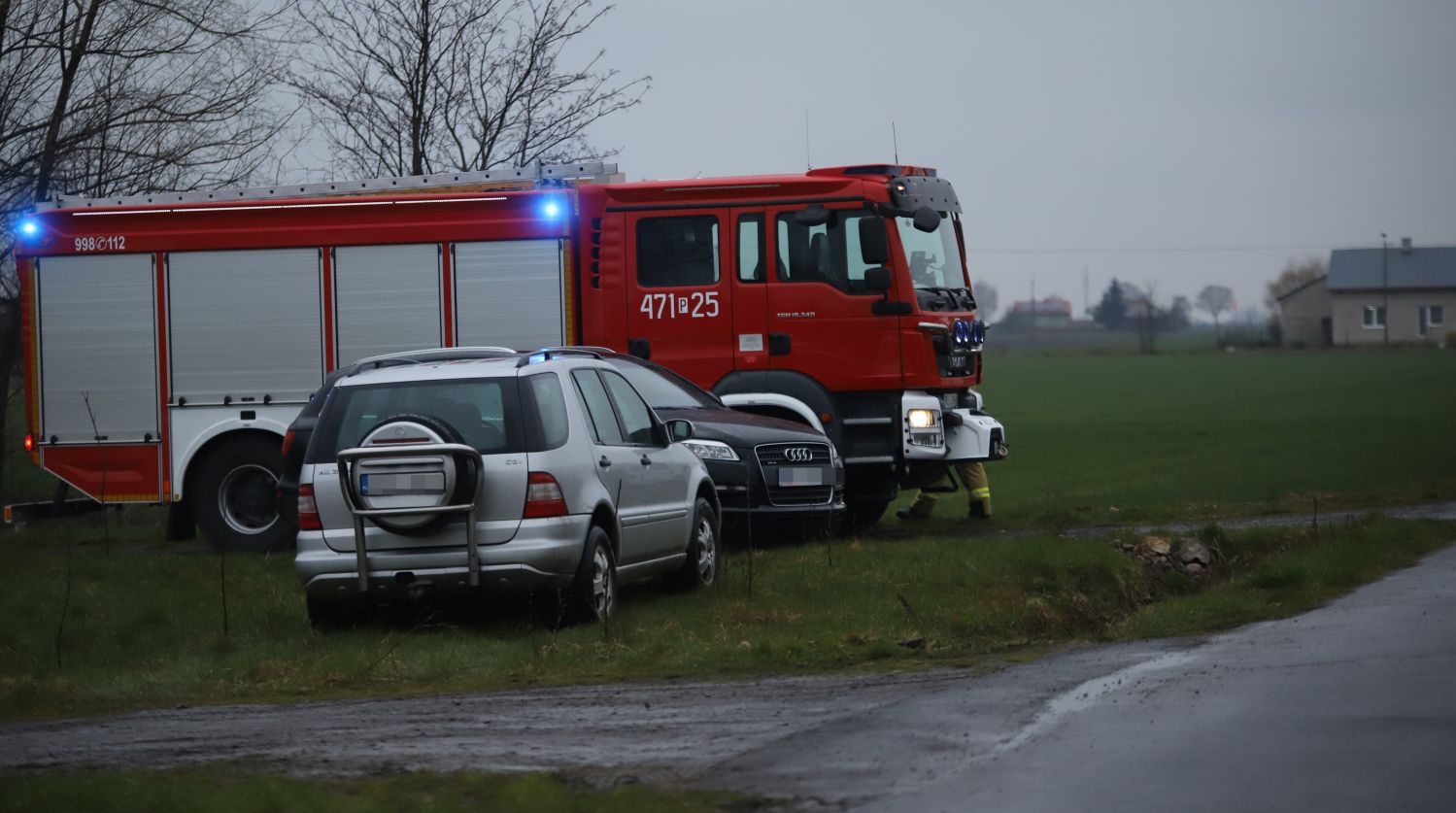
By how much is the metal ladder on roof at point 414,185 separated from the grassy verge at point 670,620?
3.72 metres

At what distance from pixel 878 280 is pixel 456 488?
6.57 metres

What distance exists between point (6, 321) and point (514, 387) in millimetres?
12521

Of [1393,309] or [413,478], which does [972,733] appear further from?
[1393,309]

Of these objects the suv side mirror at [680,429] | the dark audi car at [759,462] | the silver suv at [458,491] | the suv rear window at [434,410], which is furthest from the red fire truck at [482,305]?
the suv rear window at [434,410]

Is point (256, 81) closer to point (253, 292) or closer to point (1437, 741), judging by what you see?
point (253, 292)

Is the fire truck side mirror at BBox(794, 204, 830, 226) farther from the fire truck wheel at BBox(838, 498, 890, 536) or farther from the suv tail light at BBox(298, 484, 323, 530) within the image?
the suv tail light at BBox(298, 484, 323, 530)

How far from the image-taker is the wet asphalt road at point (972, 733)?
605 cm

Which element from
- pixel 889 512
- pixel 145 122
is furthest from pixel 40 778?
pixel 145 122

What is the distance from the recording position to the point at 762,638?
10.2 m

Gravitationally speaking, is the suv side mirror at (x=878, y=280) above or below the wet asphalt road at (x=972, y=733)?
above

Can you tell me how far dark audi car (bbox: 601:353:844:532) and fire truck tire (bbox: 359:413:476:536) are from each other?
13.6 ft

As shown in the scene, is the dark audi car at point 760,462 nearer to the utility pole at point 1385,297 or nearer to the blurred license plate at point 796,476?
the blurred license plate at point 796,476

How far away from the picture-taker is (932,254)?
16.5 metres

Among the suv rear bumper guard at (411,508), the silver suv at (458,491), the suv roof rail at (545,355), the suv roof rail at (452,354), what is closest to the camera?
the suv rear bumper guard at (411,508)
